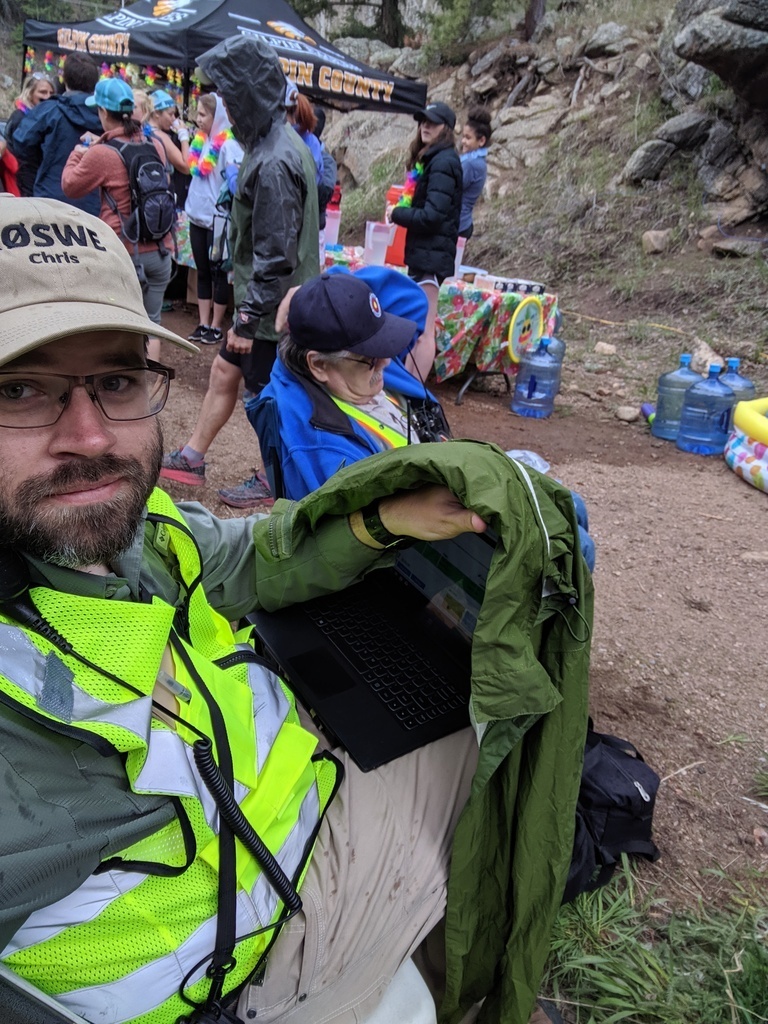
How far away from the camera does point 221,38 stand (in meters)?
8.02

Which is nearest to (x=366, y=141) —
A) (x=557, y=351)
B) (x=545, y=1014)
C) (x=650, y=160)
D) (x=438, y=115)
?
(x=650, y=160)

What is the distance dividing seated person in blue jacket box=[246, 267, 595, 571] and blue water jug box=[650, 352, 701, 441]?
3.80 m

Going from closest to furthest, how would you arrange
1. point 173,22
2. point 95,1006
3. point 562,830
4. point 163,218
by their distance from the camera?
point 95,1006
point 562,830
point 163,218
point 173,22

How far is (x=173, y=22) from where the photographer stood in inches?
330

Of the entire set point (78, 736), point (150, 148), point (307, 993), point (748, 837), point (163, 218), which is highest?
point (150, 148)

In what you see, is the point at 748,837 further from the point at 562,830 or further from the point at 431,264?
the point at 431,264

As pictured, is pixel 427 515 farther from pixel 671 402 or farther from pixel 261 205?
pixel 671 402

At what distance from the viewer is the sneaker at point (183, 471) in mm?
4219

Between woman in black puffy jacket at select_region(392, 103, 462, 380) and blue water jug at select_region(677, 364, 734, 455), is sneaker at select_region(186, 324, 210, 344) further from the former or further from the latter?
blue water jug at select_region(677, 364, 734, 455)

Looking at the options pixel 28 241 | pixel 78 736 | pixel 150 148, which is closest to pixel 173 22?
pixel 150 148

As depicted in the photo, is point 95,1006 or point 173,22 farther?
point 173,22

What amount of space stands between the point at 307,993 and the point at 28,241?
1332 mm

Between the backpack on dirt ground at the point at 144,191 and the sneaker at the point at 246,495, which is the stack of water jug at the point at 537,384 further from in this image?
the backpack on dirt ground at the point at 144,191

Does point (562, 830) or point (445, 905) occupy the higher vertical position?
point (562, 830)
